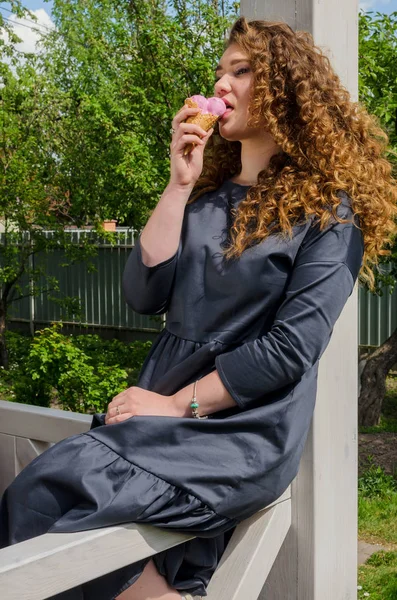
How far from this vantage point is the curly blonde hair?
1.62 metres

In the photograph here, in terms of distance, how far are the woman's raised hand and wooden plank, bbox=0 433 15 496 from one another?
1.18 m

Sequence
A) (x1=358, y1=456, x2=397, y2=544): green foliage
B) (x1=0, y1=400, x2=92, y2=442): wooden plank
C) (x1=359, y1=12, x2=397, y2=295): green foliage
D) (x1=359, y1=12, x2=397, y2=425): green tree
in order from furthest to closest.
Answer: (x1=359, y1=12, x2=397, y2=295): green foliage < (x1=359, y1=12, x2=397, y2=425): green tree < (x1=358, y1=456, x2=397, y2=544): green foliage < (x1=0, y1=400, x2=92, y2=442): wooden plank

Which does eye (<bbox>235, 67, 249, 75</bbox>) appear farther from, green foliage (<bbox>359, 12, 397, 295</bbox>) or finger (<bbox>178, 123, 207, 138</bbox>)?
green foliage (<bbox>359, 12, 397, 295</bbox>)

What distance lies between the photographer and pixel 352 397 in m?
1.92

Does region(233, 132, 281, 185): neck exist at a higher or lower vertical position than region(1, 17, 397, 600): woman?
higher

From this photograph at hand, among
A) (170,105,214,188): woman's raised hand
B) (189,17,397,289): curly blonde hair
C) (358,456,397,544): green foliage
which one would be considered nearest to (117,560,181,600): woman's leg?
(189,17,397,289): curly blonde hair

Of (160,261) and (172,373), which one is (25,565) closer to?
(172,373)

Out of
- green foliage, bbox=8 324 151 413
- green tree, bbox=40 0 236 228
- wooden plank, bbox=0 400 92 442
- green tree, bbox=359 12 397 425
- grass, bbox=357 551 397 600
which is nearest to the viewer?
wooden plank, bbox=0 400 92 442

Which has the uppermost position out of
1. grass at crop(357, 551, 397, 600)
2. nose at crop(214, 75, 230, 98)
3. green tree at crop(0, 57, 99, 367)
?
green tree at crop(0, 57, 99, 367)

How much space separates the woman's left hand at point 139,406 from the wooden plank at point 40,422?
1.77 feet

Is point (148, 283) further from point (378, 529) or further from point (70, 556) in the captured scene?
point (378, 529)

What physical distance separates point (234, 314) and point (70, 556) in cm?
60

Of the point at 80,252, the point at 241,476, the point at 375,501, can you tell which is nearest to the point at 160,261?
the point at 241,476

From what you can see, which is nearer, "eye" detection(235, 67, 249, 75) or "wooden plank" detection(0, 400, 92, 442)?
"eye" detection(235, 67, 249, 75)
